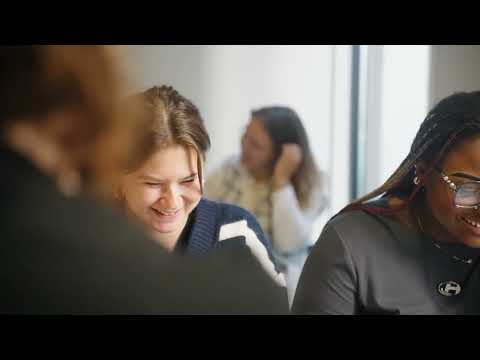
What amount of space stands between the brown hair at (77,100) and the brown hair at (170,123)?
8cm

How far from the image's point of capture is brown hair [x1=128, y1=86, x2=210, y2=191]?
237cm

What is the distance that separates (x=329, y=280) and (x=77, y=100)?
50.1 inches

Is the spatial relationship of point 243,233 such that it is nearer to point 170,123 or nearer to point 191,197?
point 191,197

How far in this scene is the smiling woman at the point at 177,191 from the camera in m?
2.37

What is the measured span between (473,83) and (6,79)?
6.62 feet

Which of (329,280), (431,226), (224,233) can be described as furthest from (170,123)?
(431,226)

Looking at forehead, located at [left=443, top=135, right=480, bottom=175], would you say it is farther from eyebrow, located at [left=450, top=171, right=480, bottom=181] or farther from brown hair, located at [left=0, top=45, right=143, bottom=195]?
brown hair, located at [left=0, top=45, right=143, bottom=195]

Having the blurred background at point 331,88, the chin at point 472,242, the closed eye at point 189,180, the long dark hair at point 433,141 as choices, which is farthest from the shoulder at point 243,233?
the chin at point 472,242

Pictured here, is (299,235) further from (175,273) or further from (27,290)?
(27,290)

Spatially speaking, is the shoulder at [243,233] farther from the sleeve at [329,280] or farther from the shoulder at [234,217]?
the sleeve at [329,280]

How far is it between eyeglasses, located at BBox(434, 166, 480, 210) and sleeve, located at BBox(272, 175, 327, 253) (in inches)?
21.5

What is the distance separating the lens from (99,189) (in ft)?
7.77

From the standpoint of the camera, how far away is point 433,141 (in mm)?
2398

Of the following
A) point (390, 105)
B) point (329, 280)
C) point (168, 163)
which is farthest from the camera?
point (390, 105)
